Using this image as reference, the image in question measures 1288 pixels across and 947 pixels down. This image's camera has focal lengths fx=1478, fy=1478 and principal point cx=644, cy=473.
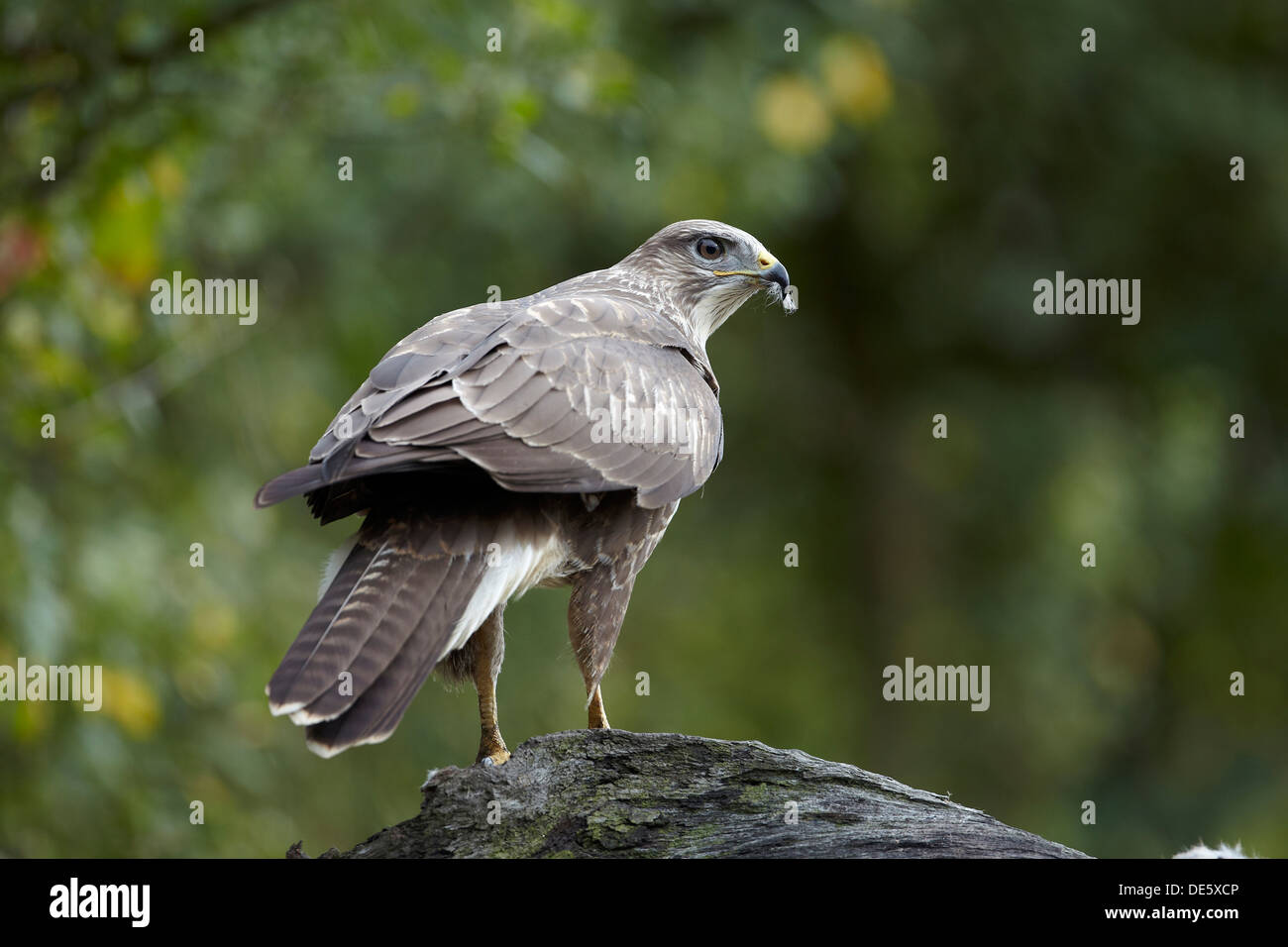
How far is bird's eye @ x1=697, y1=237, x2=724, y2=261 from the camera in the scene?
6047 millimetres

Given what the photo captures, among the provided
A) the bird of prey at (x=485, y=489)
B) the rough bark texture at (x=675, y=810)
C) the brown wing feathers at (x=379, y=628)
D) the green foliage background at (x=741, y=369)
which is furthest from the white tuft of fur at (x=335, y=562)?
the green foliage background at (x=741, y=369)

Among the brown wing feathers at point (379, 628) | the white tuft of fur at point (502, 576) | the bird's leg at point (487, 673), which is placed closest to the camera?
the brown wing feathers at point (379, 628)

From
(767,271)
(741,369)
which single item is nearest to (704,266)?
(767,271)

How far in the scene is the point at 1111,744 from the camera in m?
13.3

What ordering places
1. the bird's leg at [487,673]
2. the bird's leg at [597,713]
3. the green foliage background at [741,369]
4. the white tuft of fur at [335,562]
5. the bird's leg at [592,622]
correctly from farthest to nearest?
the green foliage background at [741,369]
the bird's leg at [597,713]
the bird's leg at [592,622]
the bird's leg at [487,673]
the white tuft of fur at [335,562]

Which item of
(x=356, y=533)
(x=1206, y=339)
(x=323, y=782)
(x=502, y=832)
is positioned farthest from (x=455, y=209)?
(x=502, y=832)

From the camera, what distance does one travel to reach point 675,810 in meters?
3.81

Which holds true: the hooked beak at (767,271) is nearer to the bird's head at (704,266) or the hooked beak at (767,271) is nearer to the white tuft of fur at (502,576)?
the bird's head at (704,266)

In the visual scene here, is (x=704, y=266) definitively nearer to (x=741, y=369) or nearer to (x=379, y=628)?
(x=379, y=628)

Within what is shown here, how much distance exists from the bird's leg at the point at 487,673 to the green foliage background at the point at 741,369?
2254 millimetres

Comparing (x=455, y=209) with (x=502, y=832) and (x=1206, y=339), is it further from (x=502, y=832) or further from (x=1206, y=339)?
(x=502, y=832)

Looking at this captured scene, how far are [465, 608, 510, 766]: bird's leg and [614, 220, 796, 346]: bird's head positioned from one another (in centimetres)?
198

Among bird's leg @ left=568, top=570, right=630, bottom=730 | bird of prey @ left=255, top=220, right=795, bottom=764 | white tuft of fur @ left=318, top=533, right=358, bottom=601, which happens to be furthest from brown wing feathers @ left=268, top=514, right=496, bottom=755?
bird's leg @ left=568, top=570, right=630, bottom=730

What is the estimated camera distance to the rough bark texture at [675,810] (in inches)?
144
